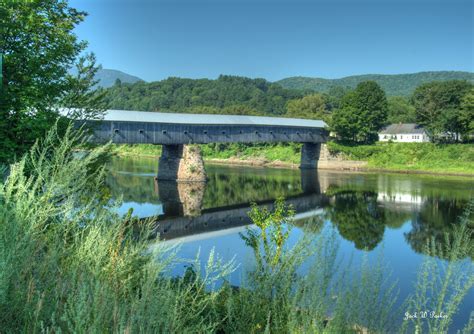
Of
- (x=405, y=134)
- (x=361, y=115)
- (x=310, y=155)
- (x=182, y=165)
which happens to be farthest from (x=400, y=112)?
(x=182, y=165)

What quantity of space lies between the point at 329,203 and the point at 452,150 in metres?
27.3

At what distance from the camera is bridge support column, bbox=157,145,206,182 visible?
40844 millimetres

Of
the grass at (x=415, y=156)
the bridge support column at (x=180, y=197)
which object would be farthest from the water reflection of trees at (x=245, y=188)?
the grass at (x=415, y=156)

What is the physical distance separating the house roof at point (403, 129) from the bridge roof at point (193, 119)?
1517cm

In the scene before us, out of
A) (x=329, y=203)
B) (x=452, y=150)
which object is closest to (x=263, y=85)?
(x=452, y=150)

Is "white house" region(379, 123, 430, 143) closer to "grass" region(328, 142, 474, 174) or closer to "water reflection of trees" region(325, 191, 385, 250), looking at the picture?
"grass" region(328, 142, 474, 174)

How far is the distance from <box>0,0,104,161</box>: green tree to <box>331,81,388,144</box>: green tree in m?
50.0

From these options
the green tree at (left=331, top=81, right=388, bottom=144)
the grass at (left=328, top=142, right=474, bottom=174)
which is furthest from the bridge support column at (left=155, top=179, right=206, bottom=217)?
the green tree at (left=331, top=81, right=388, bottom=144)

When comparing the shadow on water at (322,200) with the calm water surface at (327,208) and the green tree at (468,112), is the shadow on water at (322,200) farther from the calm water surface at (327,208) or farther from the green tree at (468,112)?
the green tree at (468,112)

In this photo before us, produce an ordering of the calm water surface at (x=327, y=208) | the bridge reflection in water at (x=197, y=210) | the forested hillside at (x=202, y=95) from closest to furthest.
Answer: the calm water surface at (x=327, y=208) < the bridge reflection in water at (x=197, y=210) < the forested hillside at (x=202, y=95)

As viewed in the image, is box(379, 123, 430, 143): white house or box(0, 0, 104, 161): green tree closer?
box(0, 0, 104, 161): green tree

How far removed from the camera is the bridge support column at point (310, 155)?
2323 inches

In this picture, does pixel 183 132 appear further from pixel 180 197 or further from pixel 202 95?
pixel 202 95

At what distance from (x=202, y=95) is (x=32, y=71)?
12003 centimetres
